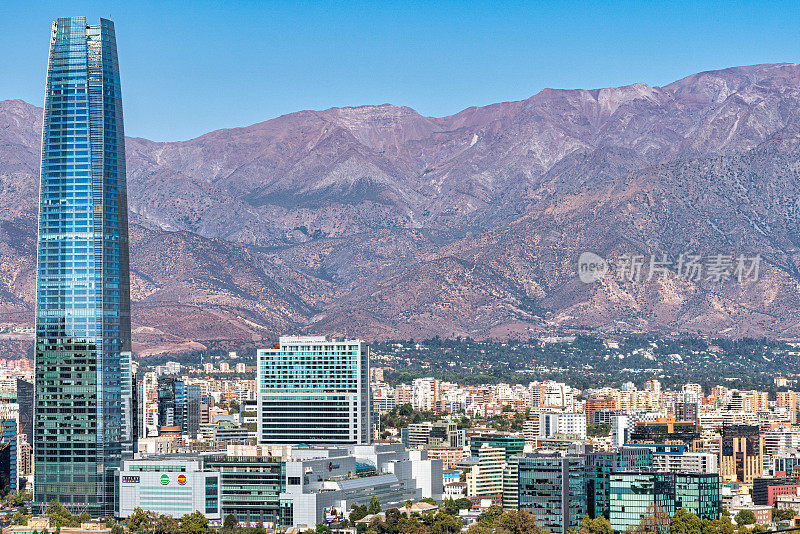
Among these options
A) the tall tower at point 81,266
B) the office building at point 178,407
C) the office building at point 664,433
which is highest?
the tall tower at point 81,266

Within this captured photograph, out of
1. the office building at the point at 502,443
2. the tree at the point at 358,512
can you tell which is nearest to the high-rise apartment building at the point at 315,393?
the office building at the point at 502,443

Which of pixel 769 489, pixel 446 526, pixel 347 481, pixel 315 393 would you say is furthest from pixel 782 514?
pixel 315 393

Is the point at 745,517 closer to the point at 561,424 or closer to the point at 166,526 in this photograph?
the point at 166,526

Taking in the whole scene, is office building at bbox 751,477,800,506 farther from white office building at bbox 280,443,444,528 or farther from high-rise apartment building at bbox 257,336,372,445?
high-rise apartment building at bbox 257,336,372,445

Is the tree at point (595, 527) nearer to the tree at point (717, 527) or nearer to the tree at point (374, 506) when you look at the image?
the tree at point (717, 527)

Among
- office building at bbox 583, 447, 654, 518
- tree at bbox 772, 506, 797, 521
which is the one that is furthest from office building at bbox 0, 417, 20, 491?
tree at bbox 772, 506, 797, 521

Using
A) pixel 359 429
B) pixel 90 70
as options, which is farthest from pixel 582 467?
pixel 90 70

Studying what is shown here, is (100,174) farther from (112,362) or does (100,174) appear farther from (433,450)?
(433,450)
